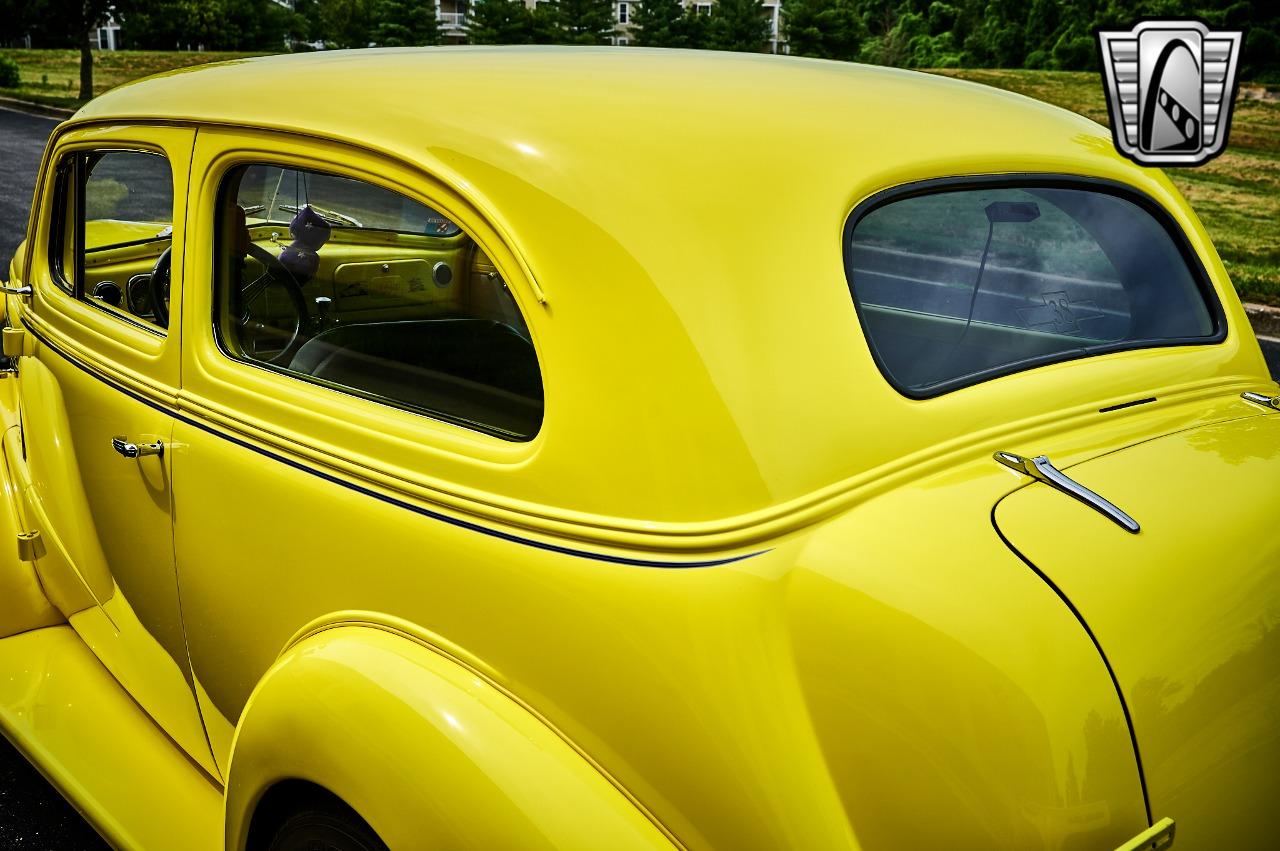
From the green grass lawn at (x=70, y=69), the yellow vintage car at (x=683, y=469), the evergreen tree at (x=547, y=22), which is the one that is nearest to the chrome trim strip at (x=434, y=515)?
the yellow vintage car at (x=683, y=469)

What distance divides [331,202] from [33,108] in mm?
29548

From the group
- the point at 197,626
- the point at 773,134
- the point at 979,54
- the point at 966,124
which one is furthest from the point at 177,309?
the point at 979,54

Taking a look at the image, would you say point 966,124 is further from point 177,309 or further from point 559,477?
point 177,309

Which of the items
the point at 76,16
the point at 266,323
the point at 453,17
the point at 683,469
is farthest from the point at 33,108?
the point at 453,17

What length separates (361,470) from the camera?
1.77 m

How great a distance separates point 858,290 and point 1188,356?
0.86 metres

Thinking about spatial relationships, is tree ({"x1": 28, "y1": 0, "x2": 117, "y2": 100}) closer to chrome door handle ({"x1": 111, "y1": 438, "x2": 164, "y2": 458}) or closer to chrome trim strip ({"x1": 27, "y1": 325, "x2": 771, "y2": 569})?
chrome door handle ({"x1": 111, "y1": 438, "x2": 164, "y2": 458})

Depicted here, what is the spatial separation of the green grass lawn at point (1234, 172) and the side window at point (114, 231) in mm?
5218

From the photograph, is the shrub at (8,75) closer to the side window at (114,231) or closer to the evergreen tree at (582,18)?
the evergreen tree at (582,18)

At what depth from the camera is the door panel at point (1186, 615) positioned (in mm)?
1394

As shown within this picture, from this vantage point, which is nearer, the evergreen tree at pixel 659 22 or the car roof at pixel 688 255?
the car roof at pixel 688 255

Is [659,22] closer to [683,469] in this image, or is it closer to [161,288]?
[161,288]

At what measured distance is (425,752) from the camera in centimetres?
154

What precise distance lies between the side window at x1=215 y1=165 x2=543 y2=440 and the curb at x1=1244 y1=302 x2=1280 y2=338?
9309 mm
